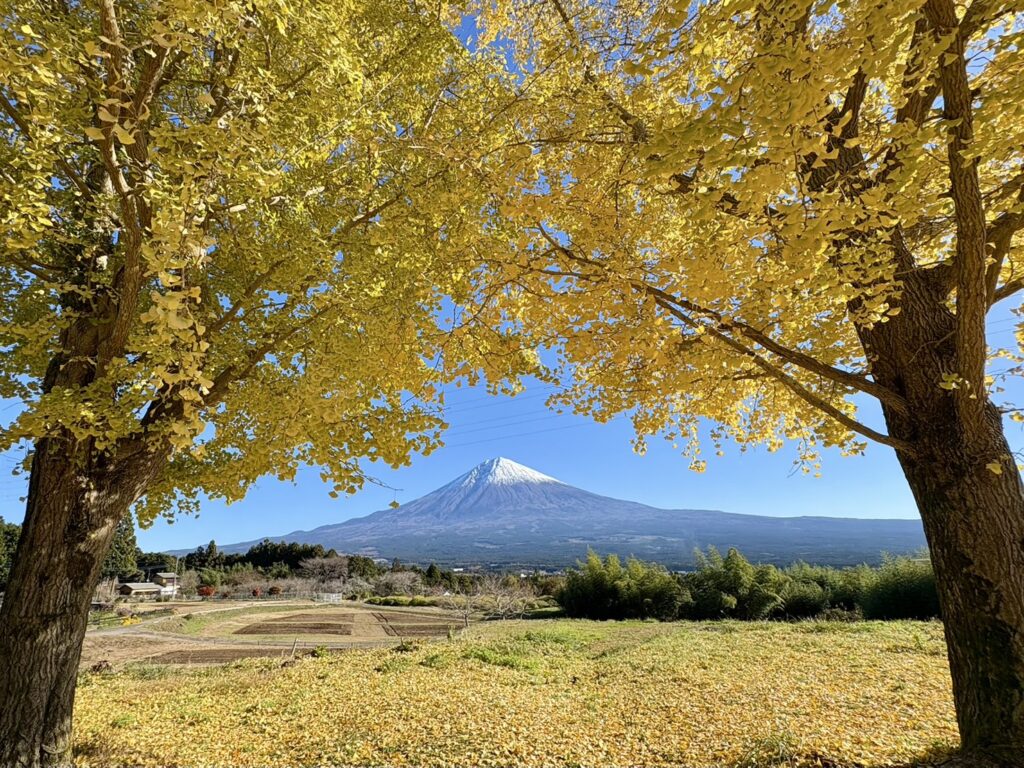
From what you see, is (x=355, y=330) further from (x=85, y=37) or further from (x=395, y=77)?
(x=85, y=37)

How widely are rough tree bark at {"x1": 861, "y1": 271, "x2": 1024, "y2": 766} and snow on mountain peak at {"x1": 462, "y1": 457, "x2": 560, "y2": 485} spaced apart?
18421cm

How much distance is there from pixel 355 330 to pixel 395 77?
239 cm

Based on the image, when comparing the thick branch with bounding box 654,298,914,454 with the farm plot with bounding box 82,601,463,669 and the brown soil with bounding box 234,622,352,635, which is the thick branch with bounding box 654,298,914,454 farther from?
the brown soil with bounding box 234,622,352,635

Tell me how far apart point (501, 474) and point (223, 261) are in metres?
184

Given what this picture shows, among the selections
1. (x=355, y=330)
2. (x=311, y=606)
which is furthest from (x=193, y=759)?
(x=311, y=606)

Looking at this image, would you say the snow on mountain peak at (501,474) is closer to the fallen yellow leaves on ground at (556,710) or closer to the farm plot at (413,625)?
the farm plot at (413,625)

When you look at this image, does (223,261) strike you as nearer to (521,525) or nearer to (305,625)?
(305,625)

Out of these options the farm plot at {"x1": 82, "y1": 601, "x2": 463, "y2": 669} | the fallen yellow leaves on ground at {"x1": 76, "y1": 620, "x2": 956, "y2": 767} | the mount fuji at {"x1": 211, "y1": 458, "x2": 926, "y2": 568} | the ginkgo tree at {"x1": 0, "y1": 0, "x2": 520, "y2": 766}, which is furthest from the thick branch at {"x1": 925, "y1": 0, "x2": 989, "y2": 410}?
the mount fuji at {"x1": 211, "y1": 458, "x2": 926, "y2": 568}

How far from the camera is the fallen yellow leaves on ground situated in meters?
4.70

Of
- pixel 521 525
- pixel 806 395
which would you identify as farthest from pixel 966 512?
pixel 521 525

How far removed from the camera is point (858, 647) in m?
9.88

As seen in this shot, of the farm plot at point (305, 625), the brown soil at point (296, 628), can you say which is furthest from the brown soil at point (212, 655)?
the farm plot at point (305, 625)

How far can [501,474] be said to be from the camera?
7323 inches

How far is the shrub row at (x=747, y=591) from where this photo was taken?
1638 cm
